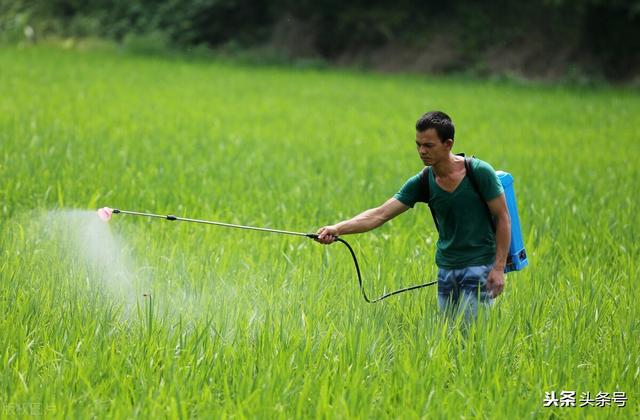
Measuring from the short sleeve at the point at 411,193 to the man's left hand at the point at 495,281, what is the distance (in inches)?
A: 16.7

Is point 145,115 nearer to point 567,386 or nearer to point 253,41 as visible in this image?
point 567,386

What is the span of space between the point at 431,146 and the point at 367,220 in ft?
1.64

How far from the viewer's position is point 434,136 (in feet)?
11.2

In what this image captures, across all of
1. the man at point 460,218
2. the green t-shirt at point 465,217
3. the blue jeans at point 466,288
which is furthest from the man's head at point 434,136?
the blue jeans at point 466,288

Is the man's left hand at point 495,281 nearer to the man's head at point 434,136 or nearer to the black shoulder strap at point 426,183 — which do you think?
the black shoulder strap at point 426,183

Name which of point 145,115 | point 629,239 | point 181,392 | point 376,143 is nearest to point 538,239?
point 629,239

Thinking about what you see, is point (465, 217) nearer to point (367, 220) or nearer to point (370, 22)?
point (367, 220)

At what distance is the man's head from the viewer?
3402 millimetres

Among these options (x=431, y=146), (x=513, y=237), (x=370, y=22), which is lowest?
(x=513, y=237)

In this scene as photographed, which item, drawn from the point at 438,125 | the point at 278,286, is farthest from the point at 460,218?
the point at 278,286

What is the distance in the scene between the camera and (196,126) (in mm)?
11531

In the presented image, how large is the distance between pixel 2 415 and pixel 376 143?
8381 mm

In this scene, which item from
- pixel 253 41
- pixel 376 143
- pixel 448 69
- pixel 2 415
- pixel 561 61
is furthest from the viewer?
pixel 253 41

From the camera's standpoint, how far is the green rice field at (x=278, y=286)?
3.02m
